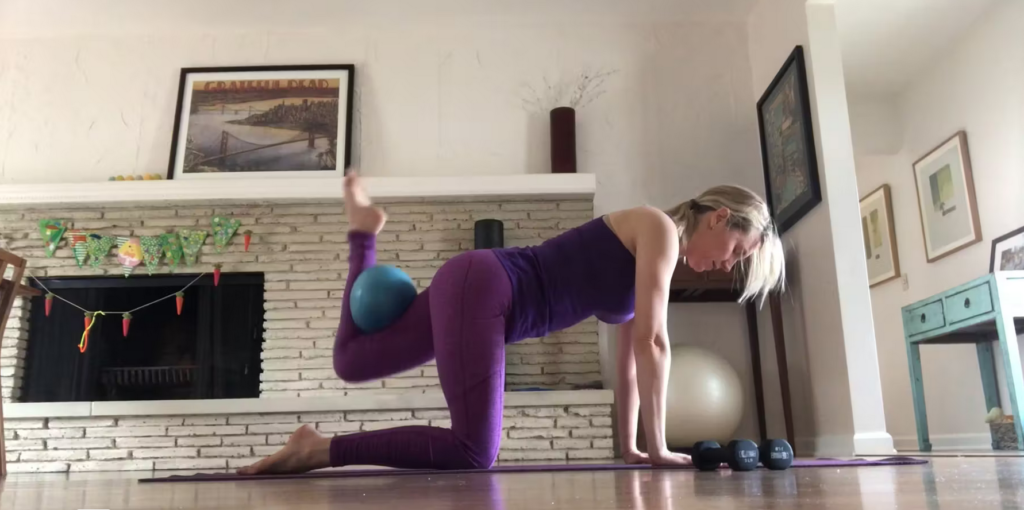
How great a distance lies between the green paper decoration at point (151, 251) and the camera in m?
3.94

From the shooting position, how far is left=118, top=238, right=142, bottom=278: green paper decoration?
12.9 feet

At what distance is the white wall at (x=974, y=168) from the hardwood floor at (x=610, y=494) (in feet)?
10.2

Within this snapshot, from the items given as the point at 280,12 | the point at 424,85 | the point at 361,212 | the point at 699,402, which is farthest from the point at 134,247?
the point at 699,402

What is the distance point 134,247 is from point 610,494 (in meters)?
3.63

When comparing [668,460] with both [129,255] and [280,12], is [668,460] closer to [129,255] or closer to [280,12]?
[129,255]

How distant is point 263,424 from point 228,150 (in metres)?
1.53

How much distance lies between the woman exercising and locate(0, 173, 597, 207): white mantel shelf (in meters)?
2.03

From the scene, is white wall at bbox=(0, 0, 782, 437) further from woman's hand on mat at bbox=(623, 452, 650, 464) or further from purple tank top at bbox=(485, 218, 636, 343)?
purple tank top at bbox=(485, 218, 636, 343)

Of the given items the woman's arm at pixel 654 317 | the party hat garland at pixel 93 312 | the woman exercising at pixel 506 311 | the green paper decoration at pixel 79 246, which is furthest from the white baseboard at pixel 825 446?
the green paper decoration at pixel 79 246

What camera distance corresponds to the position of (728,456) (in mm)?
1562

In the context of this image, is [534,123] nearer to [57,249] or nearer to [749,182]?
[749,182]

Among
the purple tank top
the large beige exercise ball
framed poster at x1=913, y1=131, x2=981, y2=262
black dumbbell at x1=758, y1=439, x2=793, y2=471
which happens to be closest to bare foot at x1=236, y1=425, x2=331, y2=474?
the purple tank top

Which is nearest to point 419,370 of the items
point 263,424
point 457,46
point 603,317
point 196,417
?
point 263,424

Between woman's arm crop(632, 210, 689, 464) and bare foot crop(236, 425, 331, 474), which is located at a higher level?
woman's arm crop(632, 210, 689, 464)
